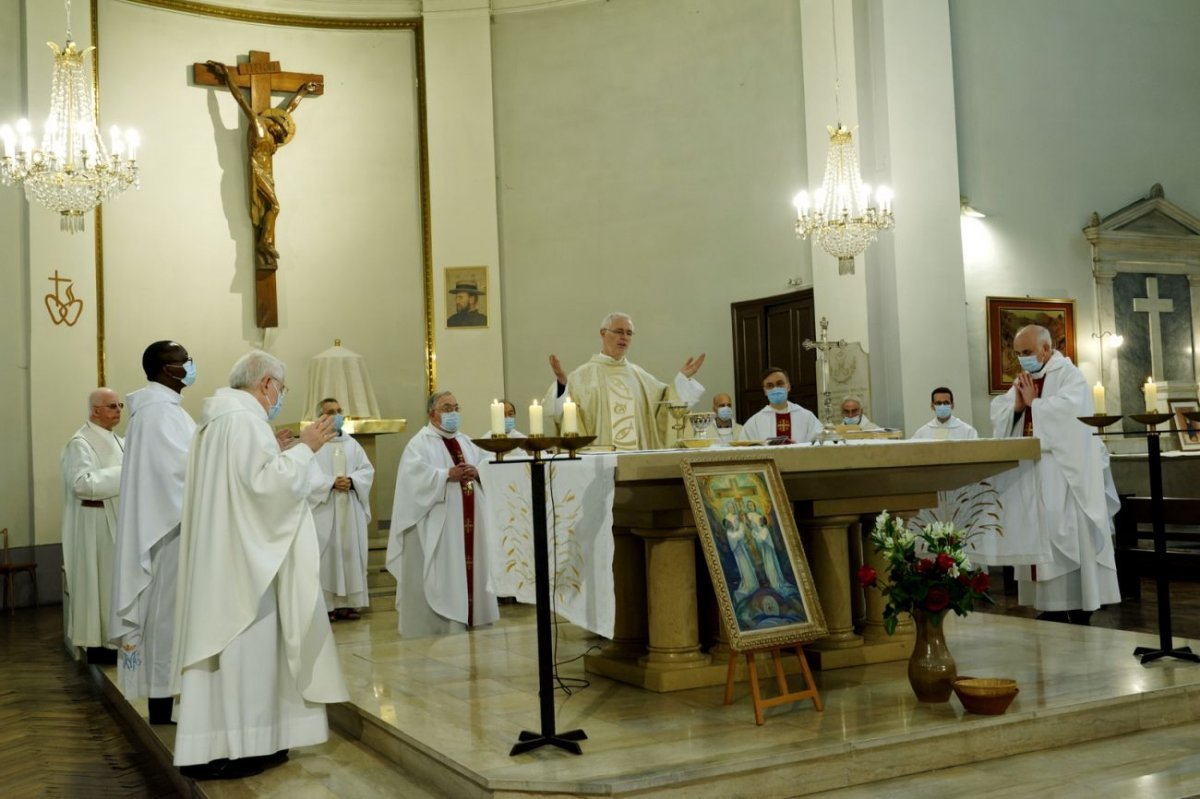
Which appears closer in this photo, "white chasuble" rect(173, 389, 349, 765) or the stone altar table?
"white chasuble" rect(173, 389, 349, 765)

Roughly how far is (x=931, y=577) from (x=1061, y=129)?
8037 millimetres

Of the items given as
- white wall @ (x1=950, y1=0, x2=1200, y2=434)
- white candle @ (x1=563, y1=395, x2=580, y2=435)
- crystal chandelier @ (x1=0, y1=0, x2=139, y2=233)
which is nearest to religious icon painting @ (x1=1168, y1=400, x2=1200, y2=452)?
white wall @ (x1=950, y1=0, x2=1200, y2=434)

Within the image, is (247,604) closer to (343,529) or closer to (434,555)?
(434,555)

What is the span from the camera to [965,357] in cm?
1016

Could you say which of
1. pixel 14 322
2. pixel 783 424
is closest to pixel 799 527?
pixel 783 424

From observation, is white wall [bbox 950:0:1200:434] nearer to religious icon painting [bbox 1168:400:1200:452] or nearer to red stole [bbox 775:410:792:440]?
religious icon painting [bbox 1168:400:1200:452]

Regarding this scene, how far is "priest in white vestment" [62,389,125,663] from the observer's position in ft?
23.8

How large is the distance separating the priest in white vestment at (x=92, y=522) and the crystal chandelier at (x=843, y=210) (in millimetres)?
5623

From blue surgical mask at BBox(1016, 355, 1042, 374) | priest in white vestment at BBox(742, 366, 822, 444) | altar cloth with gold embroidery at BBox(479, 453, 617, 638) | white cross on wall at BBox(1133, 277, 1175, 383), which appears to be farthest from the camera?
white cross on wall at BBox(1133, 277, 1175, 383)

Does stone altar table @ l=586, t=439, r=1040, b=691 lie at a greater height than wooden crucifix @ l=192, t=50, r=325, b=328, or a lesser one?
lesser

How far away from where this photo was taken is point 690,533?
5.16 m

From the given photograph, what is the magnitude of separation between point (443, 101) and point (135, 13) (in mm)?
3188

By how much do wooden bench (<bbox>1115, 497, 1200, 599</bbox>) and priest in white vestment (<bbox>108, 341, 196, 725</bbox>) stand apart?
658cm

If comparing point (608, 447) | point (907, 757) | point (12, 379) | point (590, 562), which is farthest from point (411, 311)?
point (907, 757)
